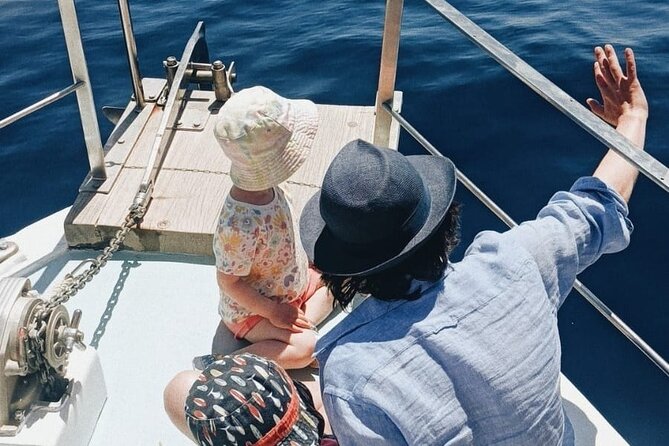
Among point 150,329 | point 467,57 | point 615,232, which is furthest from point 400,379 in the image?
point 467,57

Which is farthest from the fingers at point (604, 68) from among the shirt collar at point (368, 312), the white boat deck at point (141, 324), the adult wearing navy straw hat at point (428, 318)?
the white boat deck at point (141, 324)

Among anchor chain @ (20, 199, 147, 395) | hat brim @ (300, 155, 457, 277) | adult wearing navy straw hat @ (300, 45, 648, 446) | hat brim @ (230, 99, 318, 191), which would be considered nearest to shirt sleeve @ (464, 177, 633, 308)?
adult wearing navy straw hat @ (300, 45, 648, 446)

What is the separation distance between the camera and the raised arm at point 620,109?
1.59m

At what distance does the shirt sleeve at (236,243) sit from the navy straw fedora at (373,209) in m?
0.64

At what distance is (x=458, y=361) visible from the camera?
1198mm

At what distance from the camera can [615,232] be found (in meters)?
1.47

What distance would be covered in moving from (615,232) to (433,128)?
3.18 metres

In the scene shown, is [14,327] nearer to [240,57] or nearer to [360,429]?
[360,429]

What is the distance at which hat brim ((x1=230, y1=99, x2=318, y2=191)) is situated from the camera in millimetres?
1908

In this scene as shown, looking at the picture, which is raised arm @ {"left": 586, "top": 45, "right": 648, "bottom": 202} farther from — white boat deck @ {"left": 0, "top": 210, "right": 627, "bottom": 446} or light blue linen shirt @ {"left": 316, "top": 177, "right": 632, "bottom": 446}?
white boat deck @ {"left": 0, "top": 210, "right": 627, "bottom": 446}

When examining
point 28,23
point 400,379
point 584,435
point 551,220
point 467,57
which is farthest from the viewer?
point 28,23

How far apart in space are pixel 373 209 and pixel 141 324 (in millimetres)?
1429

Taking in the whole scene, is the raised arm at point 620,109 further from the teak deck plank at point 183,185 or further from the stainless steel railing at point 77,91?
the stainless steel railing at point 77,91

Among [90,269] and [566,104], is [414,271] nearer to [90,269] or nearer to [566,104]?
[566,104]
